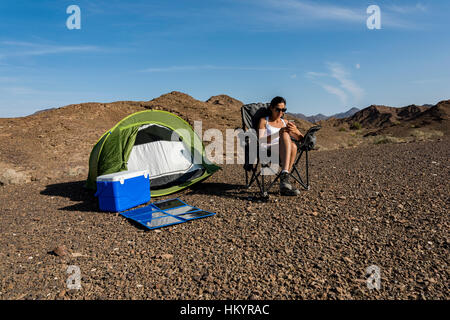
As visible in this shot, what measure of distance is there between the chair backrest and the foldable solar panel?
6.06 ft

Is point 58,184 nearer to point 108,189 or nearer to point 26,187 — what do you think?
point 26,187

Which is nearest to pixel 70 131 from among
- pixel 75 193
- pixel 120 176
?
pixel 75 193

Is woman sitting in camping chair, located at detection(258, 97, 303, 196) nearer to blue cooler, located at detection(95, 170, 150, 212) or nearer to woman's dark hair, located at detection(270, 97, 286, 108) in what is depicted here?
woman's dark hair, located at detection(270, 97, 286, 108)

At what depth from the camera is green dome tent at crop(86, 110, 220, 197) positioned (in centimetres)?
543

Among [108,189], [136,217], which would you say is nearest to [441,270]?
[136,217]

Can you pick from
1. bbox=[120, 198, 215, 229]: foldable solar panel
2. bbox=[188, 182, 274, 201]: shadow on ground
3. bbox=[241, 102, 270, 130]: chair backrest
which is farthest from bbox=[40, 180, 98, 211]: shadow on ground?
bbox=[241, 102, 270, 130]: chair backrest

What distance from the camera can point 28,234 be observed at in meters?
3.74

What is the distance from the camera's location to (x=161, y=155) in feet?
20.9

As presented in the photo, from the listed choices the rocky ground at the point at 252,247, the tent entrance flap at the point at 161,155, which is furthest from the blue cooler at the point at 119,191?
the tent entrance flap at the point at 161,155

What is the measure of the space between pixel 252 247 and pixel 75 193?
4.30 meters

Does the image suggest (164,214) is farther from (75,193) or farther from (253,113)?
(75,193)

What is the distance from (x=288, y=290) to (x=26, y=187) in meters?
6.61
